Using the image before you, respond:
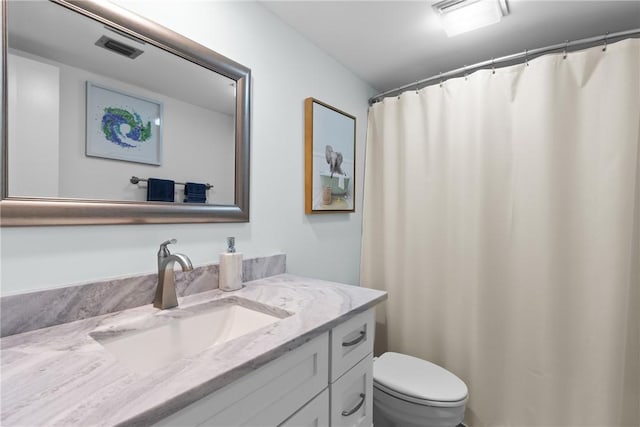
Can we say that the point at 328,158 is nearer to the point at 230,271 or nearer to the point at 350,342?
the point at 230,271

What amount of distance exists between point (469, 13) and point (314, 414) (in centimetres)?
174

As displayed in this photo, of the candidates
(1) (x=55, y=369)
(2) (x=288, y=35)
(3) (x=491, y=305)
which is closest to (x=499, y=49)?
(2) (x=288, y=35)

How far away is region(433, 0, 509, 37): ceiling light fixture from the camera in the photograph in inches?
52.9

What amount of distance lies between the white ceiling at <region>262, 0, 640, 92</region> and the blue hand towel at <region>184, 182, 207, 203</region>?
91cm

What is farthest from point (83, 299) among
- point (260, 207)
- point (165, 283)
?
point (260, 207)

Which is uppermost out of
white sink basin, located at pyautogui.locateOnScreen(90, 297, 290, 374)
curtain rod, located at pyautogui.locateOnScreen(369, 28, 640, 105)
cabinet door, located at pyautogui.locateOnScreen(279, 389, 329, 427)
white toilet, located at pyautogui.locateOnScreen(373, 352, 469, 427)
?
curtain rod, located at pyautogui.locateOnScreen(369, 28, 640, 105)

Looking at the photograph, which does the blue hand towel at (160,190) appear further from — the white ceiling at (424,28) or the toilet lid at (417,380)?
the toilet lid at (417,380)

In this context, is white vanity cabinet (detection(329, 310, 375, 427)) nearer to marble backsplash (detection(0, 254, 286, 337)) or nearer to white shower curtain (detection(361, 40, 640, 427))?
marble backsplash (detection(0, 254, 286, 337))

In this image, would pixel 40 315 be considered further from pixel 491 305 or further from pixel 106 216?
pixel 491 305

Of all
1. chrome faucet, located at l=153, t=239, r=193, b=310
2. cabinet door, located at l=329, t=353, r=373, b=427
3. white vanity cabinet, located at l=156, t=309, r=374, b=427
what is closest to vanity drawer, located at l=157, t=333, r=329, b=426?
white vanity cabinet, located at l=156, t=309, r=374, b=427

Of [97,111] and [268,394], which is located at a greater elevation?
A: [97,111]

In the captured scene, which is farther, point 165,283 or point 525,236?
point 525,236

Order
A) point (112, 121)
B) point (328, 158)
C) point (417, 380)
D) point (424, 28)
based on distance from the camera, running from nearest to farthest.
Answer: point (112, 121), point (417, 380), point (424, 28), point (328, 158)

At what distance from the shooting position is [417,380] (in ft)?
4.73
